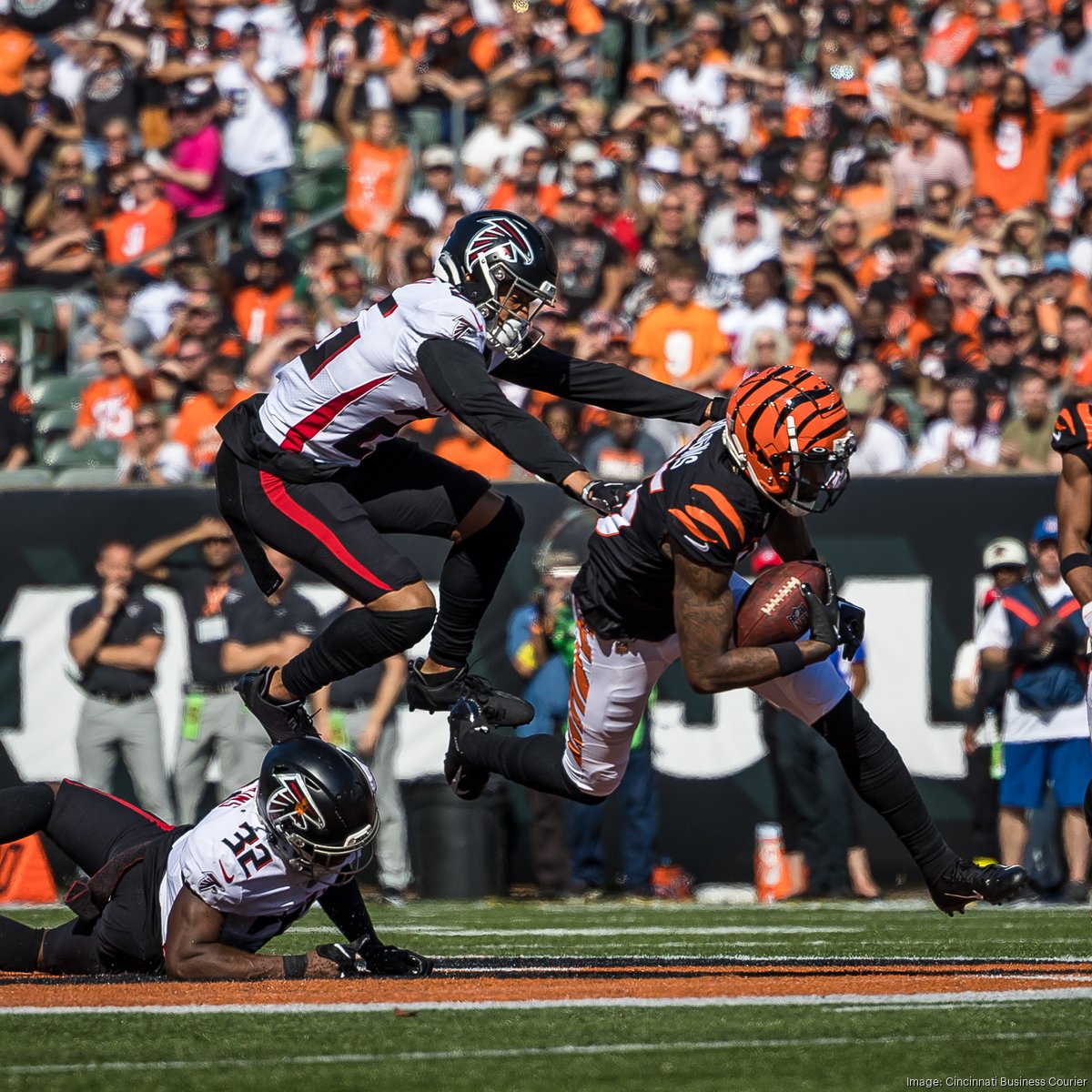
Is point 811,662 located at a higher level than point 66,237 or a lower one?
lower

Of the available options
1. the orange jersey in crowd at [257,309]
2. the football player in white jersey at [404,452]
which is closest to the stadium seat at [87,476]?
the orange jersey in crowd at [257,309]

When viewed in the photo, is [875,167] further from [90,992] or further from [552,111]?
[90,992]

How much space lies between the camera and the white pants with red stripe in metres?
6.94

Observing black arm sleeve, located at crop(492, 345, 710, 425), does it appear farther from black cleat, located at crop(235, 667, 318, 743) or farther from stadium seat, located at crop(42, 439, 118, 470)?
stadium seat, located at crop(42, 439, 118, 470)

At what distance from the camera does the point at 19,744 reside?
12305 millimetres

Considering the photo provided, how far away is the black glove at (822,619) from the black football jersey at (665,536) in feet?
0.88

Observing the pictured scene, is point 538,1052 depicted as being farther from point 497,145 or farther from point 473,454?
point 497,145

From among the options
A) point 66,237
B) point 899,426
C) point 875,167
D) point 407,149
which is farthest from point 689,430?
point 66,237

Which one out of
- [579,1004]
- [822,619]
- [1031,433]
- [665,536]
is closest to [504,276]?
[665,536]

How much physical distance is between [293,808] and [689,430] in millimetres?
6976

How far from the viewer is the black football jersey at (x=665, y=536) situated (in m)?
6.52

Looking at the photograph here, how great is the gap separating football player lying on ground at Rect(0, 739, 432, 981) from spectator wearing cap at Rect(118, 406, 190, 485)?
5992 millimetres

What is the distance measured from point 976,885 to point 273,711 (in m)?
2.55

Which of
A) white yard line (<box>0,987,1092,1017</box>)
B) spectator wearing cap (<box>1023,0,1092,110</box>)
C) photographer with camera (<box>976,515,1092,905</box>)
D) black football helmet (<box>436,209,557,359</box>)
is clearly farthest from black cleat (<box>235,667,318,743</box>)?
spectator wearing cap (<box>1023,0,1092,110</box>)
